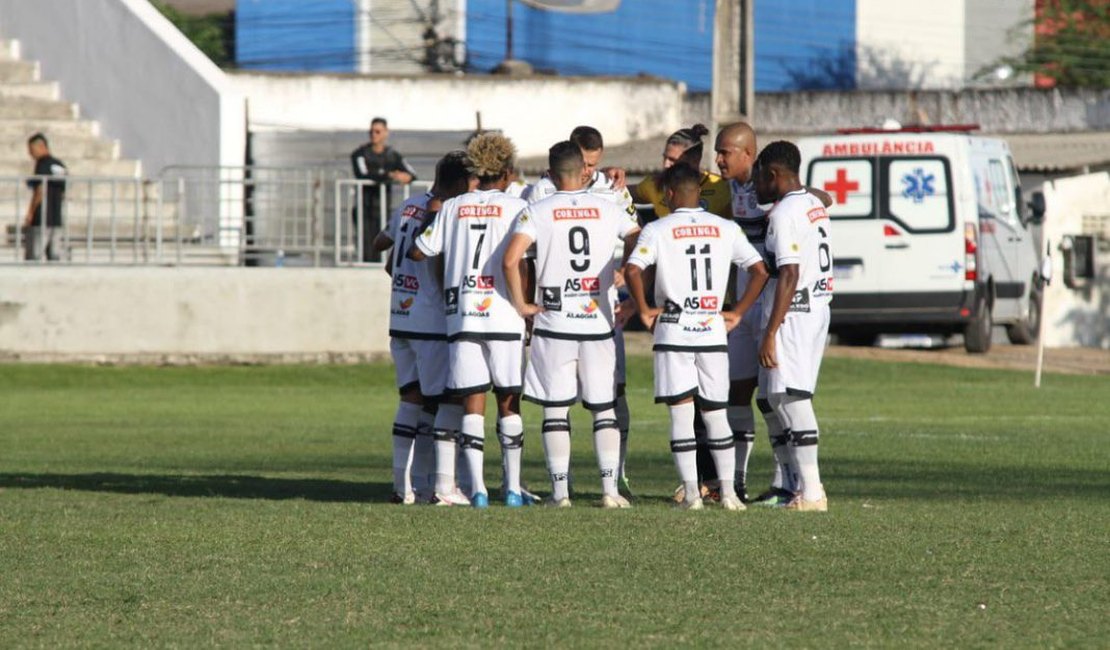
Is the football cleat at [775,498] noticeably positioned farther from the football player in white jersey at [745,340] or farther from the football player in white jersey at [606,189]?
the football player in white jersey at [606,189]

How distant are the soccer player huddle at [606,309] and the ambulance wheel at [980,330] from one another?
14659mm

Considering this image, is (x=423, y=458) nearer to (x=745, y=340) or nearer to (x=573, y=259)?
(x=573, y=259)

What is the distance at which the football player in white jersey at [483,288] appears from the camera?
35.0 feet

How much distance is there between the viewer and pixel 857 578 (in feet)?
25.5

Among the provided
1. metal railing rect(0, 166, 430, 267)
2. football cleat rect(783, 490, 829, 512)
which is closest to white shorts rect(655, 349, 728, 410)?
football cleat rect(783, 490, 829, 512)

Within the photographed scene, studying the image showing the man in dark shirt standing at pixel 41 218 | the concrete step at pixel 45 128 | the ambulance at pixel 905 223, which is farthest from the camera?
the concrete step at pixel 45 128

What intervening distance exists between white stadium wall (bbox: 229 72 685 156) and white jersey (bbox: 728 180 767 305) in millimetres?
31138

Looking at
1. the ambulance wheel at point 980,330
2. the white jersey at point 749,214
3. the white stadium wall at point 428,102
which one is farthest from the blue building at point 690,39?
the white jersey at point 749,214

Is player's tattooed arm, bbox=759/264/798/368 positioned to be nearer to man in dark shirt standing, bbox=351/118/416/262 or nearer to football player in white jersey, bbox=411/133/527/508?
football player in white jersey, bbox=411/133/527/508

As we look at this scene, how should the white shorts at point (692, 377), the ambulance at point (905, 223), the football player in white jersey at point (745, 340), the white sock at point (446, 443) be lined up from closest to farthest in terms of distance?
the white shorts at point (692, 377) → the football player in white jersey at point (745, 340) → the white sock at point (446, 443) → the ambulance at point (905, 223)

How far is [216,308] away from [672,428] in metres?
14.4

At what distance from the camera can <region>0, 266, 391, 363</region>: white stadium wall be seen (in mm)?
23719

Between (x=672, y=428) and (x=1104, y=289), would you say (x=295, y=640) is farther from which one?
(x=1104, y=289)

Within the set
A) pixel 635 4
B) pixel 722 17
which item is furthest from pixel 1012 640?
pixel 635 4
